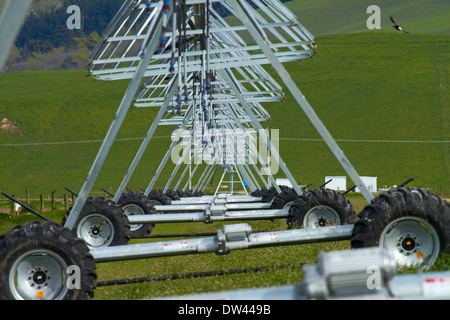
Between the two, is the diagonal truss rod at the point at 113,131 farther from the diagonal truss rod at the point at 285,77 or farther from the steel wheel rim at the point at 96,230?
the steel wheel rim at the point at 96,230

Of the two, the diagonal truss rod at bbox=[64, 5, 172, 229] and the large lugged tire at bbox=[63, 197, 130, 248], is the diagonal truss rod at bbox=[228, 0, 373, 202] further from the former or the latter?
the large lugged tire at bbox=[63, 197, 130, 248]

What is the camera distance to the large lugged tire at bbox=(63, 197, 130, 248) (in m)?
10.9

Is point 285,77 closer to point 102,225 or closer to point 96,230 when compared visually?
point 102,225

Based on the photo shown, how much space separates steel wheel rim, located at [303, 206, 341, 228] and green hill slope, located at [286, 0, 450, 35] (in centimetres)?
11414

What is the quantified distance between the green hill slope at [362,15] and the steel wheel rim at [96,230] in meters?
116

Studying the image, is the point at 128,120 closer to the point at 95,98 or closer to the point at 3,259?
the point at 95,98

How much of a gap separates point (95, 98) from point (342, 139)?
39590 mm

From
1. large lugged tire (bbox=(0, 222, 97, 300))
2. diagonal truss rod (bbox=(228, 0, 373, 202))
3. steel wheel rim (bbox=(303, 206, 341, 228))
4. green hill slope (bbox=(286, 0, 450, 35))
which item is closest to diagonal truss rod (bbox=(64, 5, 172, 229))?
large lugged tire (bbox=(0, 222, 97, 300))

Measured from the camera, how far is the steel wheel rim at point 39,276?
5953 millimetres

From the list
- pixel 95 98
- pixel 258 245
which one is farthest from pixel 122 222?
pixel 95 98

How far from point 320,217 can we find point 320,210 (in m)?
0.14

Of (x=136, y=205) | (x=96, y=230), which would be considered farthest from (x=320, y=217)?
(x=136, y=205)

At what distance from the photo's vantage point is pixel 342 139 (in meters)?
78.1

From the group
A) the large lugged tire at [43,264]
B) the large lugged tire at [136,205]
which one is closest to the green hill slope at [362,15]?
the large lugged tire at [136,205]
